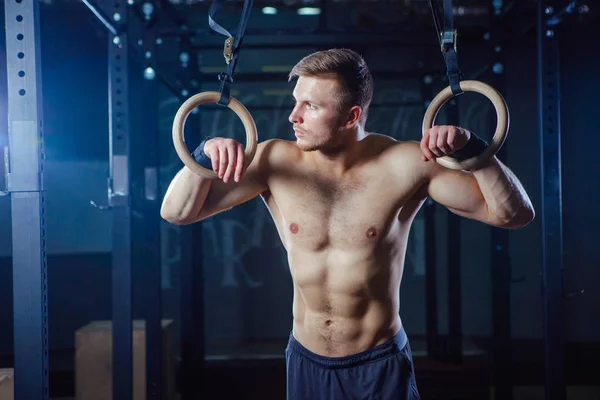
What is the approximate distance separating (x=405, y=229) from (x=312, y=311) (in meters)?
0.42

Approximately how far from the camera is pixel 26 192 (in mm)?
1688

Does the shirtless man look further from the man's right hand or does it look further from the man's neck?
the man's right hand

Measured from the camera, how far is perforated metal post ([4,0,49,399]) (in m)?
1.66

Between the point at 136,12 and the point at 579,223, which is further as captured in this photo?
the point at 579,223

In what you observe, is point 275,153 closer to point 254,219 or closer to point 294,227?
point 294,227

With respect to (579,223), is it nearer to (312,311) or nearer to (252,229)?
(252,229)

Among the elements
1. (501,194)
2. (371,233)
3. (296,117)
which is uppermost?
(296,117)

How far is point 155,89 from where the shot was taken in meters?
3.28

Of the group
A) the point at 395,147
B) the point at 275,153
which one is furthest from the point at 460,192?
the point at 275,153

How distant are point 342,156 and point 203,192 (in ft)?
1.51

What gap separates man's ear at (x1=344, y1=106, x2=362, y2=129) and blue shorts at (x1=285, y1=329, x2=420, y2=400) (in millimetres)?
725

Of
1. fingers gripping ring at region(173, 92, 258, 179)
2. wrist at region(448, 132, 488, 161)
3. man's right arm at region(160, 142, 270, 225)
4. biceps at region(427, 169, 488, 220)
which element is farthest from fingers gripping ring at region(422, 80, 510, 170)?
man's right arm at region(160, 142, 270, 225)

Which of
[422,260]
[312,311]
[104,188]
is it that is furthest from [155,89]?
[422,260]

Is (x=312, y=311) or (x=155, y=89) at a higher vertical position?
(x=155, y=89)
